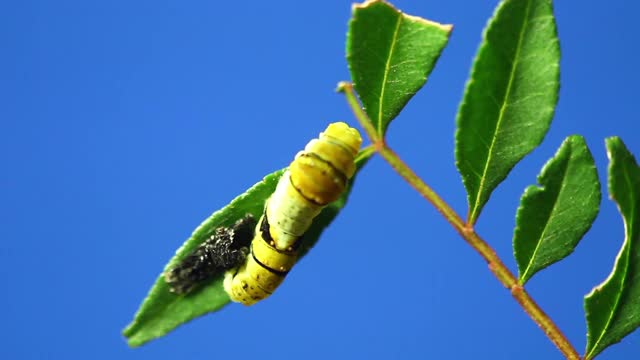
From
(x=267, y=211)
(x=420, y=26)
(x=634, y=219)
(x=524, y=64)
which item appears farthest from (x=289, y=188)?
(x=634, y=219)

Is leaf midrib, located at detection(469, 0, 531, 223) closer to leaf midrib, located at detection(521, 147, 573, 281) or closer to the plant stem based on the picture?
the plant stem

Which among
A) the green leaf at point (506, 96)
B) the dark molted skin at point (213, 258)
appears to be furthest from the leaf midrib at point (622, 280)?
the dark molted skin at point (213, 258)

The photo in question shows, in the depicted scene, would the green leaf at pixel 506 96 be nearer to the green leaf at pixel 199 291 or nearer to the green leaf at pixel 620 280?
the green leaf at pixel 620 280

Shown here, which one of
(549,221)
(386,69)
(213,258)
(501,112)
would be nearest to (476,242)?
(549,221)

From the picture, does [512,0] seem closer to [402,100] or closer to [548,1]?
[548,1]

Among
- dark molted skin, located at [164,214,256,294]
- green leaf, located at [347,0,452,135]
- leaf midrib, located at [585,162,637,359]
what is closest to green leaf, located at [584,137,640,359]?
leaf midrib, located at [585,162,637,359]
